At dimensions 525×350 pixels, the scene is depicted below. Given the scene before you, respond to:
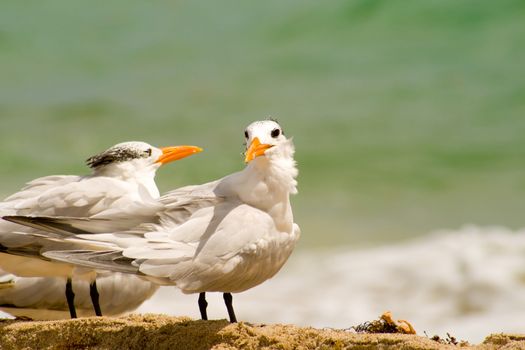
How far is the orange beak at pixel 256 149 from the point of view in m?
5.96

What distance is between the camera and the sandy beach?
5.30 m

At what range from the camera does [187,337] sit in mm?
5598

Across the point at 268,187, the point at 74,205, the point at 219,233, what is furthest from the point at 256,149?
the point at 74,205

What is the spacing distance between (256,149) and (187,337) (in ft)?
3.92

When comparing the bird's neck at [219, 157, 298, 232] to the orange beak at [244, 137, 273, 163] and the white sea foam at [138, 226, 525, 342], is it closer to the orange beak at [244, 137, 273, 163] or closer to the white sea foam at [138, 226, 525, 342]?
the orange beak at [244, 137, 273, 163]

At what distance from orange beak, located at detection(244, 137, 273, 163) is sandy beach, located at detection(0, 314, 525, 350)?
97cm

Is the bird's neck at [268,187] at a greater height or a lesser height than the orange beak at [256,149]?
lesser

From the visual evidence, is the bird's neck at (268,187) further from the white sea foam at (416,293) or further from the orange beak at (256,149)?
the white sea foam at (416,293)

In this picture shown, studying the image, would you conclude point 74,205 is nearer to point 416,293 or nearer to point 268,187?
point 268,187

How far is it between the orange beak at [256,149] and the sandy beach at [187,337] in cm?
97

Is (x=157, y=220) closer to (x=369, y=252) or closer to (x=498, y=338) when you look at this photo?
(x=498, y=338)

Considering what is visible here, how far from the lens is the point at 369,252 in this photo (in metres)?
17.4

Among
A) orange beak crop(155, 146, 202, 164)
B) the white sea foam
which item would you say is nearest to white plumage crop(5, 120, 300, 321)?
orange beak crop(155, 146, 202, 164)

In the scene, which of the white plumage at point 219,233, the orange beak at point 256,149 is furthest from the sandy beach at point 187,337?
the orange beak at point 256,149
